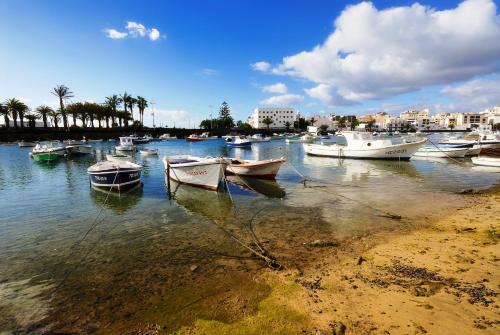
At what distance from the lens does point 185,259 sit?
28.0 feet

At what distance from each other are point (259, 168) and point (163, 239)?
1281cm

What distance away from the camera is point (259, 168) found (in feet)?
72.9

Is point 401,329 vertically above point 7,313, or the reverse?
point 401,329

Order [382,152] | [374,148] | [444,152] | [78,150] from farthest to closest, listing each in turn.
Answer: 1. [78,150]
2. [444,152]
3. [374,148]
4. [382,152]

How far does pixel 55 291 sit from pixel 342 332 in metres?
6.88

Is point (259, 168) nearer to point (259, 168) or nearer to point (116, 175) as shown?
point (259, 168)

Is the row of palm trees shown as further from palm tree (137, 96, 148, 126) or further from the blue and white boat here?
the blue and white boat

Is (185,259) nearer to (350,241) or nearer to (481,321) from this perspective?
(350,241)

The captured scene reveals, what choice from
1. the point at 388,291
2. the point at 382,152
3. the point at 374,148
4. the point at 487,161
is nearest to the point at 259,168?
the point at 388,291

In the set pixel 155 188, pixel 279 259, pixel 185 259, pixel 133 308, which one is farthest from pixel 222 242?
pixel 155 188

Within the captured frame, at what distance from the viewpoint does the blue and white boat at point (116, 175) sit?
61.8 feet

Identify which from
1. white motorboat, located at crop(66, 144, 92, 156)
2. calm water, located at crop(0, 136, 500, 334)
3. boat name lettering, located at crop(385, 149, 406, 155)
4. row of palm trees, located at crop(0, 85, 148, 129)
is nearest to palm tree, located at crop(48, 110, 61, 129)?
row of palm trees, located at crop(0, 85, 148, 129)

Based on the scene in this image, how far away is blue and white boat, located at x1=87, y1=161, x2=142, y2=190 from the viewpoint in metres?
18.8

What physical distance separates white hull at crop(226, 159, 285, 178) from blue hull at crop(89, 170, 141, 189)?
723 cm
